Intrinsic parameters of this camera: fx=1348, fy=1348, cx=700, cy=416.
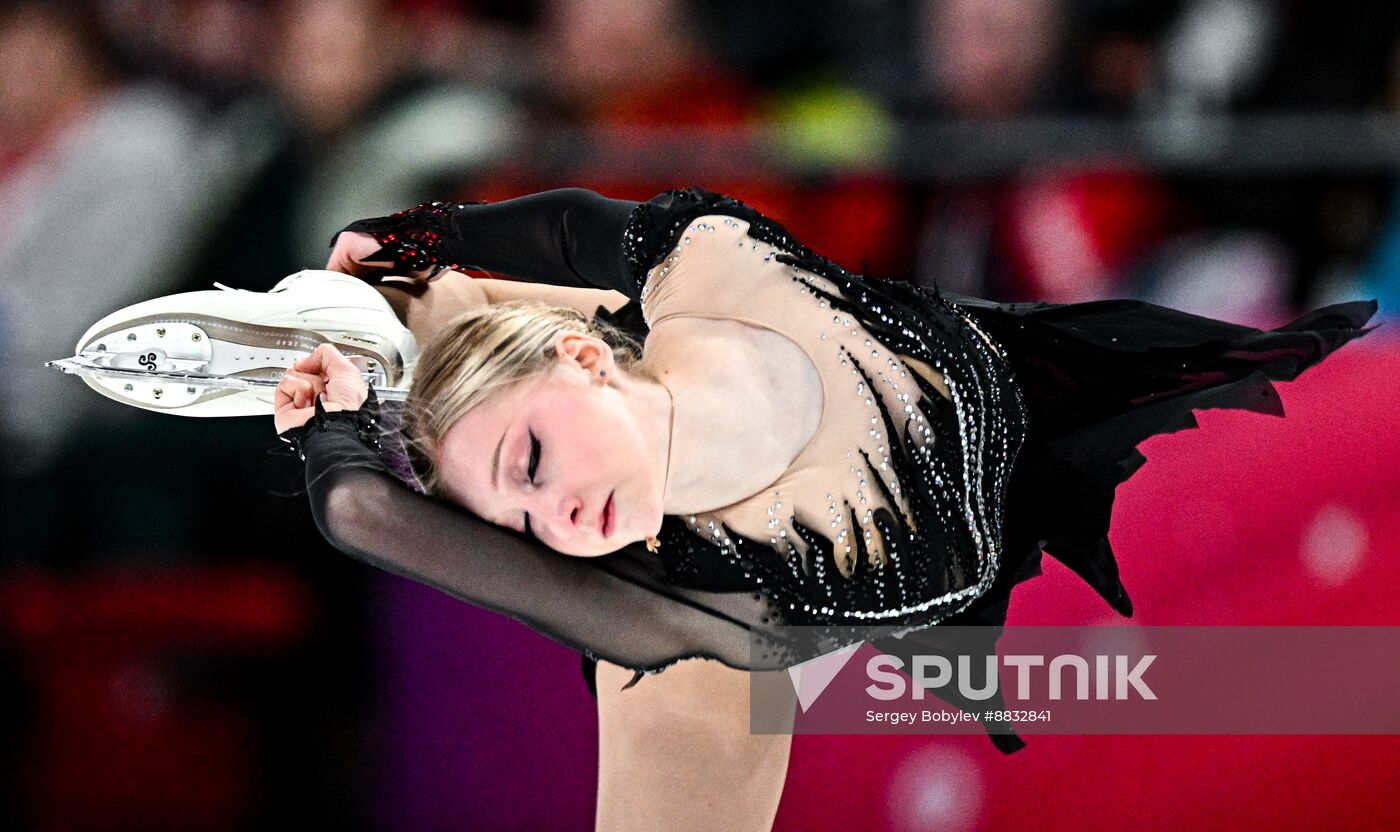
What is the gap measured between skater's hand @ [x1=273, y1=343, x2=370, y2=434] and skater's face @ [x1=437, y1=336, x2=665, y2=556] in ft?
0.44

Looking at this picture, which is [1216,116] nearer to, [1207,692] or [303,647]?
[1207,692]

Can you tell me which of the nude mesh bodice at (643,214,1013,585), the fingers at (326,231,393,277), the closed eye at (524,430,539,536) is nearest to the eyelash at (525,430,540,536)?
the closed eye at (524,430,539,536)

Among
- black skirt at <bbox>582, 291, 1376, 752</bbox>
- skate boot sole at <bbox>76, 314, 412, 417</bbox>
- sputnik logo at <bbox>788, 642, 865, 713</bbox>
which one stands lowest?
sputnik logo at <bbox>788, 642, 865, 713</bbox>

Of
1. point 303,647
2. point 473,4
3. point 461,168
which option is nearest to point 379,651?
point 303,647

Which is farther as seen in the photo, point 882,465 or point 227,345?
point 227,345

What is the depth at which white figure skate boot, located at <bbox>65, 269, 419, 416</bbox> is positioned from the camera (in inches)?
64.9

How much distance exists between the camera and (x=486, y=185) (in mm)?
2408

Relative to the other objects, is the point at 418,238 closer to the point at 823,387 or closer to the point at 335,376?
the point at 335,376

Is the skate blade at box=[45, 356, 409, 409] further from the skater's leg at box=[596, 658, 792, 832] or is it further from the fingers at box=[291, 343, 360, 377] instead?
the skater's leg at box=[596, 658, 792, 832]

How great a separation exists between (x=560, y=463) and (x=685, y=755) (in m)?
0.50

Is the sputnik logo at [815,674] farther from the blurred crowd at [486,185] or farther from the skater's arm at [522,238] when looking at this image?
the blurred crowd at [486,185]

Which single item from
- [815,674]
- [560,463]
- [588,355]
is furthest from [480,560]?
[815,674]

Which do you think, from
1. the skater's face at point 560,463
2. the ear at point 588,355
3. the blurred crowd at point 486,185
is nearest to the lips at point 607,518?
the skater's face at point 560,463

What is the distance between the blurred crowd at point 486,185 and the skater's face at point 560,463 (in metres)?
1.09
